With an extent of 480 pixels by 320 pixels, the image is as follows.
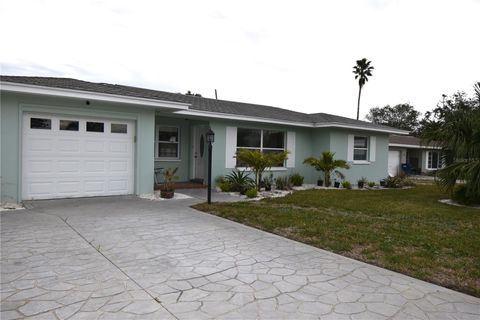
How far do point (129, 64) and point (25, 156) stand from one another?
8248mm

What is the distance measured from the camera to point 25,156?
26.3 feet

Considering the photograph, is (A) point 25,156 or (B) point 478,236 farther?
(A) point 25,156

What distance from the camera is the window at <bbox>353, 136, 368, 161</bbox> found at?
52.3ft

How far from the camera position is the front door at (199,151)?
12953mm

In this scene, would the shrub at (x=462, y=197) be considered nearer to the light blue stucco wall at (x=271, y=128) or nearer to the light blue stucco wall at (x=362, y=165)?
the light blue stucco wall at (x=362, y=165)

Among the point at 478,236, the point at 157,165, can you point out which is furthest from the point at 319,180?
the point at 478,236

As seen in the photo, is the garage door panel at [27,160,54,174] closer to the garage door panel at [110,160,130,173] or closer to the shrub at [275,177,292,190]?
the garage door panel at [110,160,130,173]

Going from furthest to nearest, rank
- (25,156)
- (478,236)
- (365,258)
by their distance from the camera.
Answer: (25,156)
(478,236)
(365,258)

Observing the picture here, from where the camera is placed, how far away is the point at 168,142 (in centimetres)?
1283

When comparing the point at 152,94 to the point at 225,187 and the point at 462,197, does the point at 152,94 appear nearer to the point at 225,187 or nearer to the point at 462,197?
the point at 225,187

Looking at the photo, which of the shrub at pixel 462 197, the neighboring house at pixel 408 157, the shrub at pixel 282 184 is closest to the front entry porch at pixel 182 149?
the shrub at pixel 282 184

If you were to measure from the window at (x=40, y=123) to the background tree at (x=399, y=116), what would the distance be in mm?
48461

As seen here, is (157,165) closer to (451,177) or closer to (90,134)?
(90,134)

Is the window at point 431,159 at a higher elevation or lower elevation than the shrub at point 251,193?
higher
